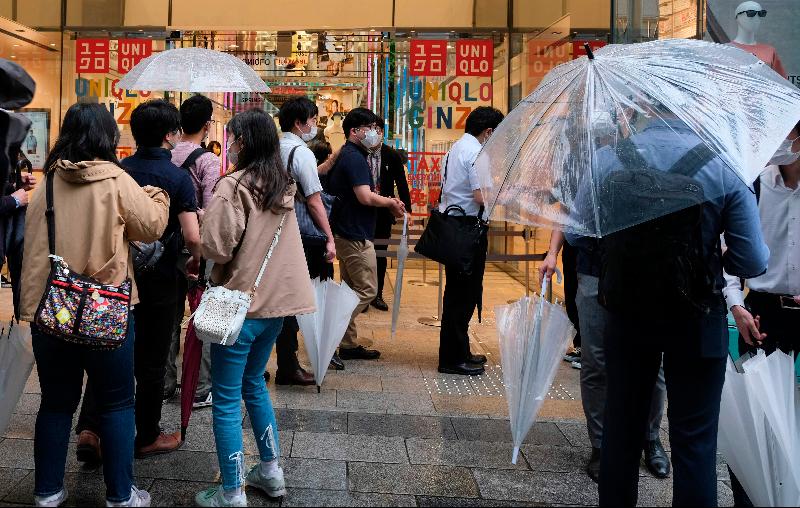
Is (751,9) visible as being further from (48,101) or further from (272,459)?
(48,101)

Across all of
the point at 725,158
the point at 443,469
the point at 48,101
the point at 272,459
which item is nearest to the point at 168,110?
the point at 272,459

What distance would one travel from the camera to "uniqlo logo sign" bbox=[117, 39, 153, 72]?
31.9ft

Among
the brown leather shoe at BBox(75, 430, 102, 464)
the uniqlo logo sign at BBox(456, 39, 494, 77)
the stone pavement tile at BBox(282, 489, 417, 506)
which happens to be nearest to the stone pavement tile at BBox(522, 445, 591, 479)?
the stone pavement tile at BBox(282, 489, 417, 506)

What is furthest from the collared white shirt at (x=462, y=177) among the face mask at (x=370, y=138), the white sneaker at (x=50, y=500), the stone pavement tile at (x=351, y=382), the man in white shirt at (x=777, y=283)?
the white sneaker at (x=50, y=500)

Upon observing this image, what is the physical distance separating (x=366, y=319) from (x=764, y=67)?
5523mm

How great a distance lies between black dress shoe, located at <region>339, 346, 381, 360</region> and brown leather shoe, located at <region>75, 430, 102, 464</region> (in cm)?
261

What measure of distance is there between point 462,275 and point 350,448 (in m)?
1.96

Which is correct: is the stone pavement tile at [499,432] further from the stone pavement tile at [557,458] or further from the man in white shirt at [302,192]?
the man in white shirt at [302,192]

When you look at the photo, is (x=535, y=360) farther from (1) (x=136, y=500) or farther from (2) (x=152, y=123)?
(2) (x=152, y=123)

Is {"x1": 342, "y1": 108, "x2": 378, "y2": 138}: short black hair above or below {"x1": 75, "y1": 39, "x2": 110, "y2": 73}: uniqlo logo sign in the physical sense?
below

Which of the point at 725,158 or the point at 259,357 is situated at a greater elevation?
the point at 725,158

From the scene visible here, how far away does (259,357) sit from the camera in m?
3.61

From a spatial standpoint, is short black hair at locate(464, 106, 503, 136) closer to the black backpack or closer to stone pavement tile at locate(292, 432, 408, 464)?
stone pavement tile at locate(292, 432, 408, 464)

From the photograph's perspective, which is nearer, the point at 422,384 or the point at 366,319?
the point at 422,384
